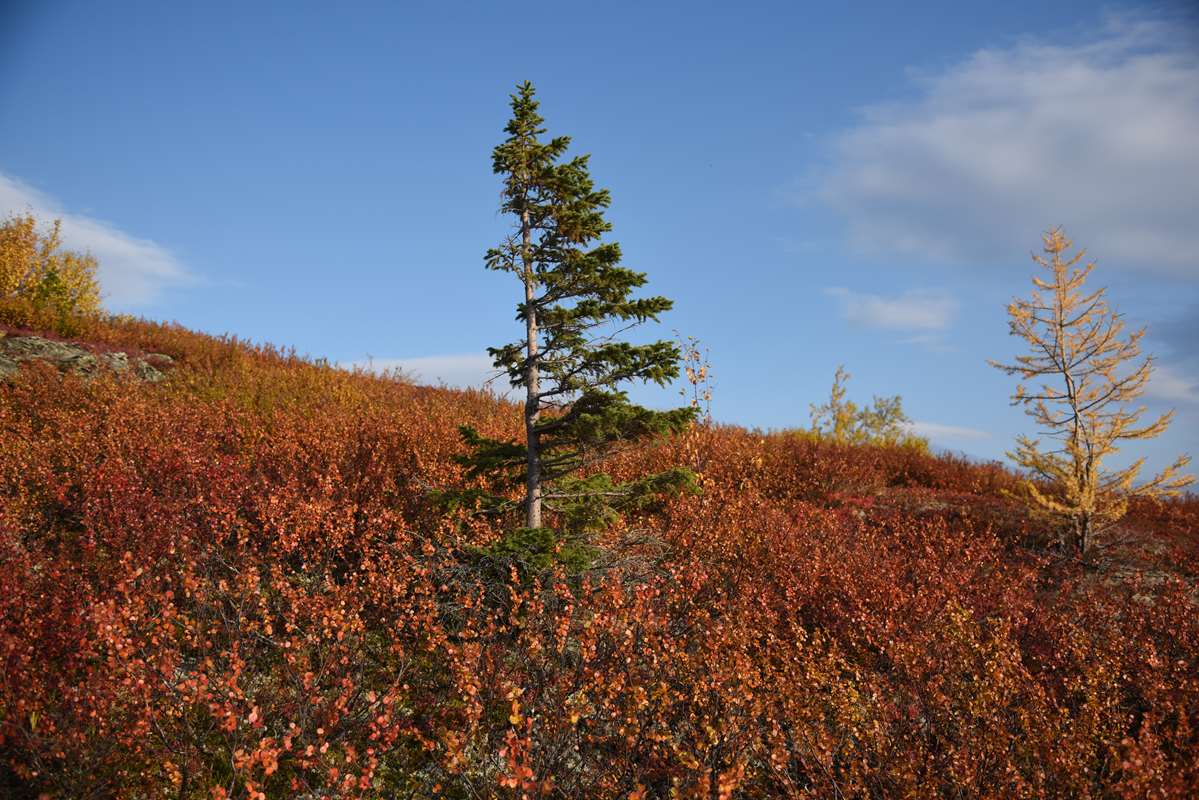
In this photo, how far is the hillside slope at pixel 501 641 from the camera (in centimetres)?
407

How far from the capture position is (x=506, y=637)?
5762 millimetres

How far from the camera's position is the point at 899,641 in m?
5.45

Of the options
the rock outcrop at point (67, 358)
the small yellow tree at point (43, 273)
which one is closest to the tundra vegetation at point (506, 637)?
the rock outcrop at point (67, 358)

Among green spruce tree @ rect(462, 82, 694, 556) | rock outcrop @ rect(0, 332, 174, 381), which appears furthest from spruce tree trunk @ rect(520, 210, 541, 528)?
rock outcrop @ rect(0, 332, 174, 381)

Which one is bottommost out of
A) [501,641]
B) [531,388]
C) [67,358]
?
[501,641]

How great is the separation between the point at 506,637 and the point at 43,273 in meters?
23.2

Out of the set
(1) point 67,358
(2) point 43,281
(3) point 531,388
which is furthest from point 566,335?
(2) point 43,281

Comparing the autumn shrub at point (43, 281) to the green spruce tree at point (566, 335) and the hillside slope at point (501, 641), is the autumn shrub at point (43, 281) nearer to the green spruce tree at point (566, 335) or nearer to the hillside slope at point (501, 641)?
the hillside slope at point (501, 641)

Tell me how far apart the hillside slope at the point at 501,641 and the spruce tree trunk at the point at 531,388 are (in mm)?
640

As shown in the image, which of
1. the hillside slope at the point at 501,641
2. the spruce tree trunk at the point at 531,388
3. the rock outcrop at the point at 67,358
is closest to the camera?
the hillside slope at the point at 501,641

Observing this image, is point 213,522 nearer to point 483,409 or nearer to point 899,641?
point 899,641

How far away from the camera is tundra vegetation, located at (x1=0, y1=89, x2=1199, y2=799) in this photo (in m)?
4.08

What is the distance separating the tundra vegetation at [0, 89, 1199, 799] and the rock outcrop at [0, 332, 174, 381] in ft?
7.54

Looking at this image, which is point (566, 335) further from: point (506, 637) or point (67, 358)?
point (67, 358)
